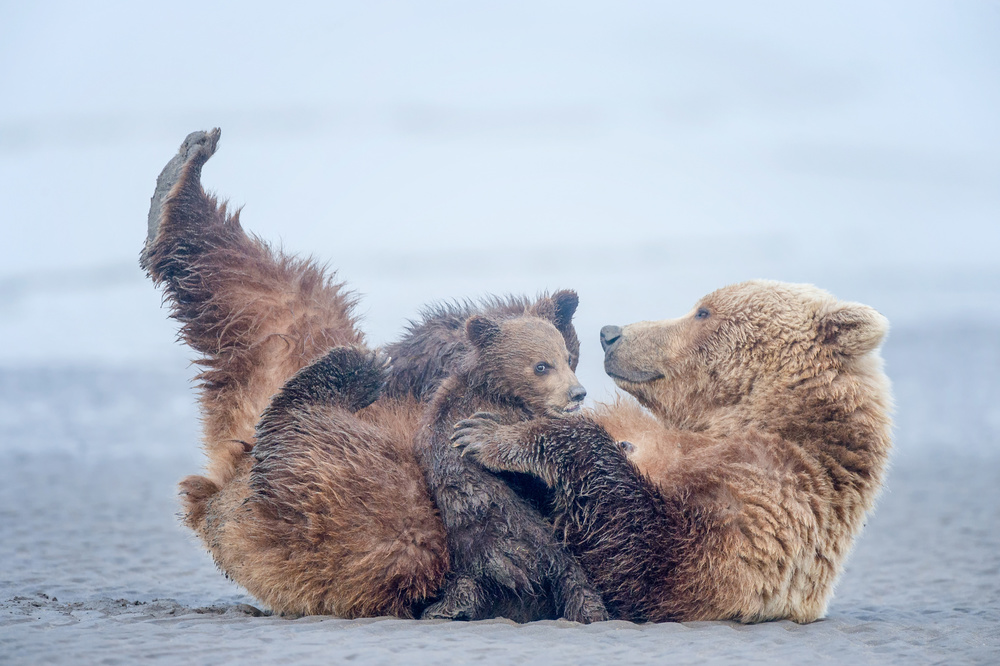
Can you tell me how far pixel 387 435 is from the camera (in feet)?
15.9

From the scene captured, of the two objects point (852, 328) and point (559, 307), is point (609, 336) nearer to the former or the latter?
point (559, 307)

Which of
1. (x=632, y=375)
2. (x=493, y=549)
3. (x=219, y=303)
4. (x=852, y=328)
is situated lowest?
(x=493, y=549)

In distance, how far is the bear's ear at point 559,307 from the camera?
6129 mm

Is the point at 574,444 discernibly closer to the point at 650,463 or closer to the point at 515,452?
the point at 515,452

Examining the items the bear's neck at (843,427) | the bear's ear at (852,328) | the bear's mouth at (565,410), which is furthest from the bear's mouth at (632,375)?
the bear's ear at (852,328)

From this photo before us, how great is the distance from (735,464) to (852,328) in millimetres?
1004

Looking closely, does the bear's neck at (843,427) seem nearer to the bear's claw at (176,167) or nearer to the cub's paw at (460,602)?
the cub's paw at (460,602)

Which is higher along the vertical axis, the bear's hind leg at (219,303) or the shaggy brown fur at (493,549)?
the bear's hind leg at (219,303)

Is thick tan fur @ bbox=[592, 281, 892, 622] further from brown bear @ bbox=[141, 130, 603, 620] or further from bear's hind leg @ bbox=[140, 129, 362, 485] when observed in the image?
bear's hind leg @ bbox=[140, 129, 362, 485]

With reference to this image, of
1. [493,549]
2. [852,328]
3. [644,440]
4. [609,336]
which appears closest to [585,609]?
[493,549]

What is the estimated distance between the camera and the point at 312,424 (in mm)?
4758

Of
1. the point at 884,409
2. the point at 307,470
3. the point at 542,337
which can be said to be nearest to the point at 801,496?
the point at 884,409

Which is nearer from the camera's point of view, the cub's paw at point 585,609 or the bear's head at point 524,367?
the cub's paw at point 585,609

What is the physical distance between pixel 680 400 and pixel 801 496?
1049 mm
